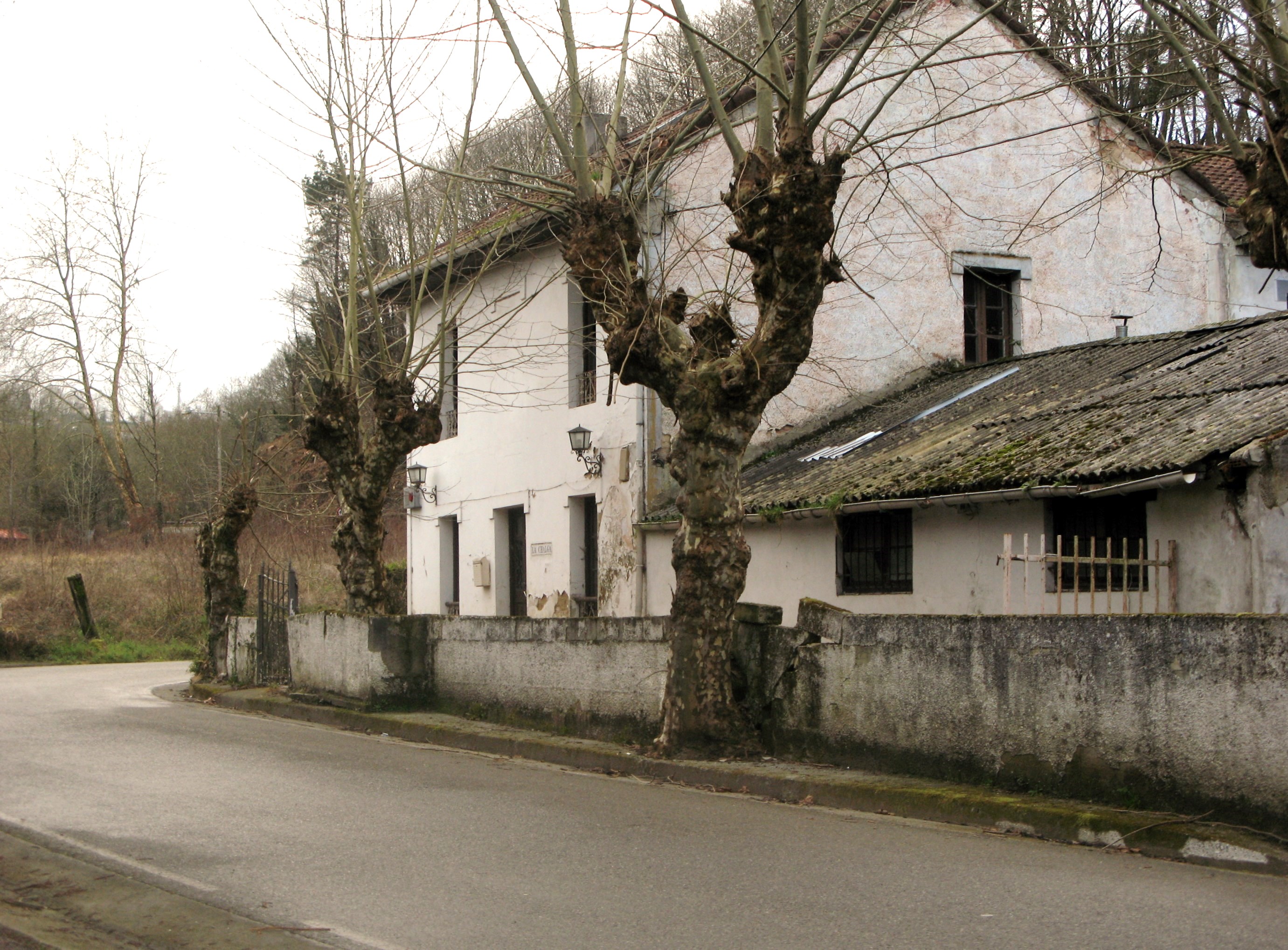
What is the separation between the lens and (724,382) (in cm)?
1114

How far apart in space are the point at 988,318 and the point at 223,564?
13.0 m

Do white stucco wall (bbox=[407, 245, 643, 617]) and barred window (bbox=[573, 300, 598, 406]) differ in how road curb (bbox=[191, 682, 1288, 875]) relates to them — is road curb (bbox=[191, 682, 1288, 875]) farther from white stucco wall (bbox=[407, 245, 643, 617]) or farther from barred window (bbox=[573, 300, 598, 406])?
barred window (bbox=[573, 300, 598, 406])

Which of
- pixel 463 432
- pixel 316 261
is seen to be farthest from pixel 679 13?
pixel 463 432

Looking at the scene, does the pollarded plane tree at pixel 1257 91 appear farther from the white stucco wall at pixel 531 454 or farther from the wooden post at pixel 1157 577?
the white stucco wall at pixel 531 454

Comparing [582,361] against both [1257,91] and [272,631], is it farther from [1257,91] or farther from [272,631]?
[1257,91]

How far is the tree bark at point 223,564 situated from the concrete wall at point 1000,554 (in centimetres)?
705

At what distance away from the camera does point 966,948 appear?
5484 mm

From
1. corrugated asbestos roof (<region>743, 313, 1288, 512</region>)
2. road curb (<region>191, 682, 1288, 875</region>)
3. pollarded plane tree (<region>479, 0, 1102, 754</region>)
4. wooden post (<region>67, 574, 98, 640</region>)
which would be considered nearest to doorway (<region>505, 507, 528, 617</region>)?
corrugated asbestos roof (<region>743, 313, 1288, 512</region>)

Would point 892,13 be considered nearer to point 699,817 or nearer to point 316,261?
point 699,817

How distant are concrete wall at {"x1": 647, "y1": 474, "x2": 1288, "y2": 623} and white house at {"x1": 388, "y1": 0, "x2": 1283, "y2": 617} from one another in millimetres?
303

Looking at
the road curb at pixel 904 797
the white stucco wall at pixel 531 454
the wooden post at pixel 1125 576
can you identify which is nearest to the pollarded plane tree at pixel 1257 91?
the wooden post at pixel 1125 576

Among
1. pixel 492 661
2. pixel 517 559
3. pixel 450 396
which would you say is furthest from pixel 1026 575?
pixel 450 396

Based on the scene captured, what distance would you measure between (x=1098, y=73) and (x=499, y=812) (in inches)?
297

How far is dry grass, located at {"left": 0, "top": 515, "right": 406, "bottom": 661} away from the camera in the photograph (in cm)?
2927
